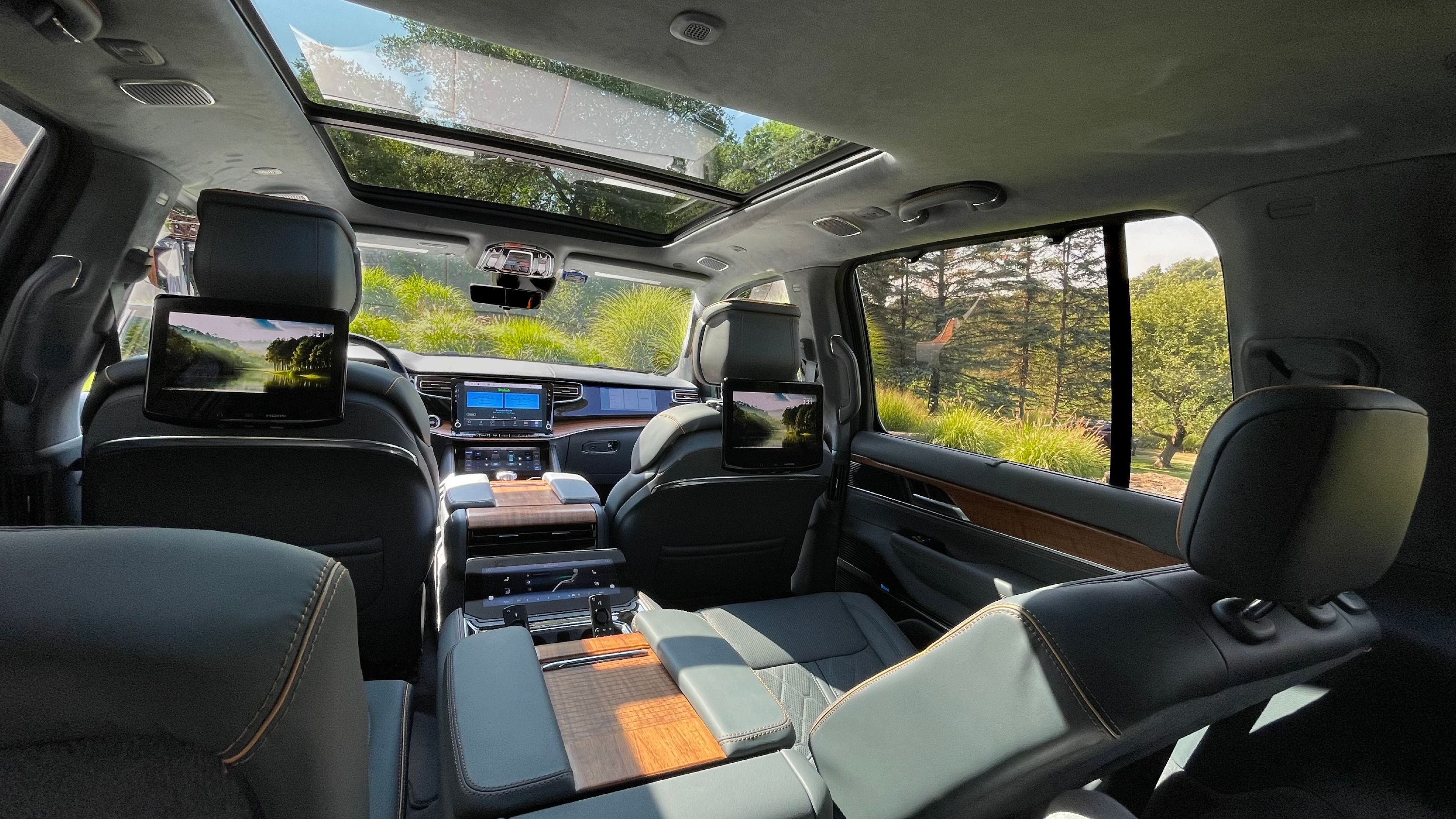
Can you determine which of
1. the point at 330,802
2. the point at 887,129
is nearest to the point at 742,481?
the point at 887,129

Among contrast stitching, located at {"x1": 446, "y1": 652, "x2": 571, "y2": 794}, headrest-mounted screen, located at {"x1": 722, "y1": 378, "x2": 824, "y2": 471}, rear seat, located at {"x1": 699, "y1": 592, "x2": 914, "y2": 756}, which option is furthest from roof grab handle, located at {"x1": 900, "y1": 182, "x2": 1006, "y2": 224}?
contrast stitching, located at {"x1": 446, "y1": 652, "x2": 571, "y2": 794}

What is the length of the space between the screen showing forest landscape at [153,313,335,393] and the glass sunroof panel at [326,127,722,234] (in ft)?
4.77

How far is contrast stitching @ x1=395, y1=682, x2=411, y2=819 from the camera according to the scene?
1.14 meters

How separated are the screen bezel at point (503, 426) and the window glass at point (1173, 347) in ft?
11.2

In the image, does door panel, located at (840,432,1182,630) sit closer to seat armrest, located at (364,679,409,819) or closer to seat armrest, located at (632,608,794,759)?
seat armrest, located at (632,608,794,759)

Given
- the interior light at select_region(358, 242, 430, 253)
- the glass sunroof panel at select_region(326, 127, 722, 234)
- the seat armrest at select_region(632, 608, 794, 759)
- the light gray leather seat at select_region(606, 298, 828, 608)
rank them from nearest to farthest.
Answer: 1. the seat armrest at select_region(632, 608, 794, 759)
2. the light gray leather seat at select_region(606, 298, 828, 608)
3. the glass sunroof panel at select_region(326, 127, 722, 234)
4. the interior light at select_region(358, 242, 430, 253)

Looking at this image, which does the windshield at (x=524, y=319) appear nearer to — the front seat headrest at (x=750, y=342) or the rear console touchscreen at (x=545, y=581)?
the front seat headrest at (x=750, y=342)

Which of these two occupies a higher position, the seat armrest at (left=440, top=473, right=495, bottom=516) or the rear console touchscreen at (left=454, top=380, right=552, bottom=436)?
the rear console touchscreen at (left=454, top=380, right=552, bottom=436)

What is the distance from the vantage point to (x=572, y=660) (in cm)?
170

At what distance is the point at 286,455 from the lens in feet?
6.28

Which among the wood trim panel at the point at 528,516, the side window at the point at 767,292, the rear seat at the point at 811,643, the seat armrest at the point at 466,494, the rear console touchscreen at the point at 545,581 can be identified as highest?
the side window at the point at 767,292

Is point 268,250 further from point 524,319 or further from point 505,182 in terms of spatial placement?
point 524,319

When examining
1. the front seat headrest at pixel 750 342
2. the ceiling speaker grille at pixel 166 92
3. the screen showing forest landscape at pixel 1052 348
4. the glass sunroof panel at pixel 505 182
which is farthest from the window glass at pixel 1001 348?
the ceiling speaker grille at pixel 166 92

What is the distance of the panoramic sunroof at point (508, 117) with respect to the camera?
226 cm
